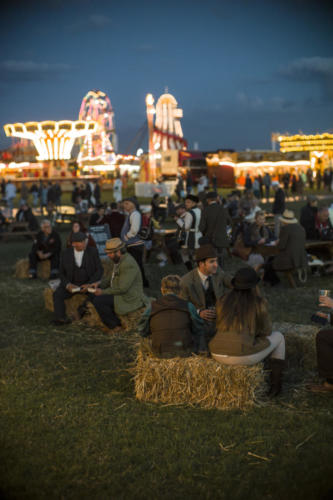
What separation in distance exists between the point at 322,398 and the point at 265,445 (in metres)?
1.09

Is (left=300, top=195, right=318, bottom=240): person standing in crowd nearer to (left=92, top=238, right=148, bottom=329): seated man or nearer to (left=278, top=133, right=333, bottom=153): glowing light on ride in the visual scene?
(left=92, top=238, right=148, bottom=329): seated man

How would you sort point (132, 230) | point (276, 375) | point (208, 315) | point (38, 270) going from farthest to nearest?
point (38, 270) < point (132, 230) < point (208, 315) < point (276, 375)

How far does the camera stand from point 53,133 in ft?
192

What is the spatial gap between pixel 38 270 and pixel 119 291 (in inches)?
192

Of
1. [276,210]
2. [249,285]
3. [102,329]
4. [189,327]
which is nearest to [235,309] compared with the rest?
[249,285]

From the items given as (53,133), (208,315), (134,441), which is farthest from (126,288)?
(53,133)

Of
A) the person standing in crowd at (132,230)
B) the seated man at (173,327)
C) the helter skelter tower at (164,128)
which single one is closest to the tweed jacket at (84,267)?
the person standing in crowd at (132,230)

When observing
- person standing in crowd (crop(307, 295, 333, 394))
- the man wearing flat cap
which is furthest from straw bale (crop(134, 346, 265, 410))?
the man wearing flat cap

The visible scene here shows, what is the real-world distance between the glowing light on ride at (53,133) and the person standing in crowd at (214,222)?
51.0 meters

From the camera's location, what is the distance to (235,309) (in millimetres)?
4965

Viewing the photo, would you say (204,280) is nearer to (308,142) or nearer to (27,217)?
(27,217)

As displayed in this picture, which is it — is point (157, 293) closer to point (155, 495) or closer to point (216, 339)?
point (216, 339)

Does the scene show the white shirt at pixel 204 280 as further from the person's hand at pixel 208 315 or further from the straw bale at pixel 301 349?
the straw bale at pixel 301 349

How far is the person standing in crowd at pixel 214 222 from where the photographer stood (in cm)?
930
